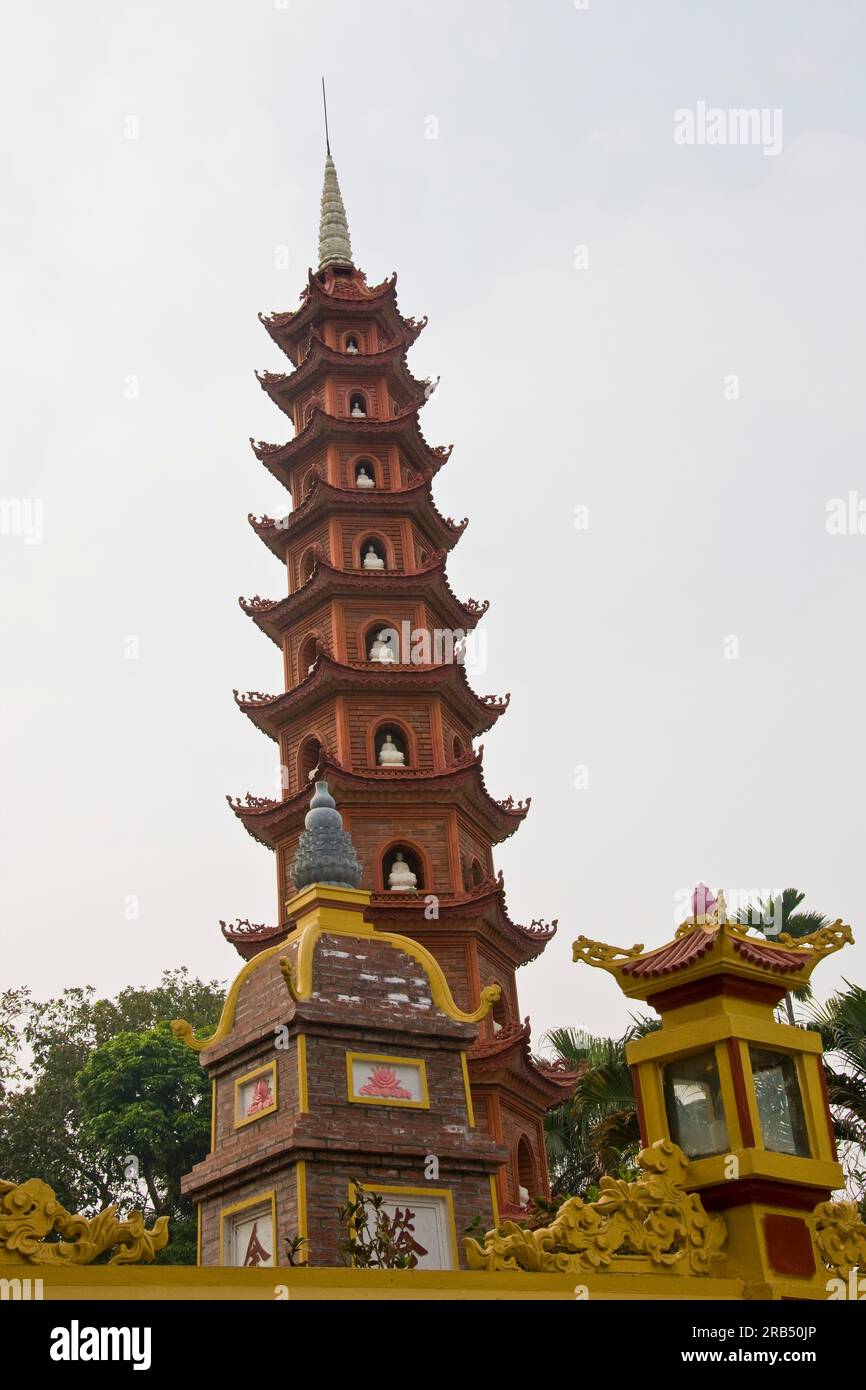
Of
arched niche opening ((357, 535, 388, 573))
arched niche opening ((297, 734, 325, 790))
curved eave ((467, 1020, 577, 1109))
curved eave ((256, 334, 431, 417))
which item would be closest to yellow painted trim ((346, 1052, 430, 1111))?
curved eave ((467, 1020, 577, 1109))

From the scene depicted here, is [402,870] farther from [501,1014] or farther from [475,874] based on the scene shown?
[501,1014]

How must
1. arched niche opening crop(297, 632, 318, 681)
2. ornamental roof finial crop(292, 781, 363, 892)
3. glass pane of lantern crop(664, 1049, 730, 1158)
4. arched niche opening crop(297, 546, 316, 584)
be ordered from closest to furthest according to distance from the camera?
glass pane of lantern crop(664, 1049, 730, 1158) → ornamental roof finial crop(292, 781, 363, 892) → arched niche opening crop(297, 632, 318, 681) → arched niche opening crop(297, 546, 316, 584)

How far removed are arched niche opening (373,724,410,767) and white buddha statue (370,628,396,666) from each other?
4.13ft

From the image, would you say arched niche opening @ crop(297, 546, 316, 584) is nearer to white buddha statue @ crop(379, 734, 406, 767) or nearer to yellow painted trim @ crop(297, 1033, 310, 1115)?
white buddha statue @ crop(379, 734, 406, 767)

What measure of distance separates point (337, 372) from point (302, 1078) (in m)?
20.4

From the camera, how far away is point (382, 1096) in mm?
12977

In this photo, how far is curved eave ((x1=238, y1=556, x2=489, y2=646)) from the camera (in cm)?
2653

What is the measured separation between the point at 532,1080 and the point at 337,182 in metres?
23.3

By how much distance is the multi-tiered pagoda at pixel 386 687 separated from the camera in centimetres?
2359

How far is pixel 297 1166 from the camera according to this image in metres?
12.1

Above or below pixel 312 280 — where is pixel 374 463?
below

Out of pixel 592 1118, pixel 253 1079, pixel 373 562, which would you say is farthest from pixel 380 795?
pixel 253 1079
